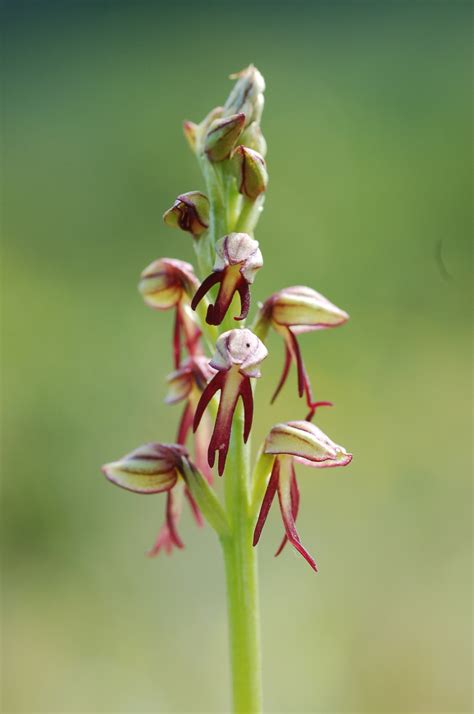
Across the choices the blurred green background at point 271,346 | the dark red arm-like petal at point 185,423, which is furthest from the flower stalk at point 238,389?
the blurred green background at point 271,346

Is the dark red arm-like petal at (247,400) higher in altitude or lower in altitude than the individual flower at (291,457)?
higher

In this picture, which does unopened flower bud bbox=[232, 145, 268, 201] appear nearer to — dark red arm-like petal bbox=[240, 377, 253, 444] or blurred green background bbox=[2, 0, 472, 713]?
dark red arm-like petal bbox=[240, 377, 253, 444]

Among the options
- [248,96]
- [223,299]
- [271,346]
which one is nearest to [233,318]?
[223,299]

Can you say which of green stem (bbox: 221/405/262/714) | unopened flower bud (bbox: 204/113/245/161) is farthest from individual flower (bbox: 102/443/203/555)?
unopened flower bud (bbox: 204/113/245/161)

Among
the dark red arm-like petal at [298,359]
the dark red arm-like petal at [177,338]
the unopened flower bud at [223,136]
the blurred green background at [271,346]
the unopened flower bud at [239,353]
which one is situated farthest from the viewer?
the blurred green background at [271,346]

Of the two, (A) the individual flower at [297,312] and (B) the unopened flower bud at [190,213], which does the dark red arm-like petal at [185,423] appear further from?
(B) the unopened flower bud at [190,213]

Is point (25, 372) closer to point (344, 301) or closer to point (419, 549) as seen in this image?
point (344, 301)

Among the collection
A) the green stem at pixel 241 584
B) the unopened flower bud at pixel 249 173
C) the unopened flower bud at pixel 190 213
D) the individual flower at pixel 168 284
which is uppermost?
the unopened flower bud at pixel 249 173

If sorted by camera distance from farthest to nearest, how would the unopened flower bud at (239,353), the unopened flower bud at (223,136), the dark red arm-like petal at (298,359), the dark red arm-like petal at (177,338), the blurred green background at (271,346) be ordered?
the blurred green background at (271,346), the dark red arm-like petal at (177,338), the dark red arm-like petal at (298,359), the unopened flower bud at (223,136), the unopened flower bud at (239,353)
